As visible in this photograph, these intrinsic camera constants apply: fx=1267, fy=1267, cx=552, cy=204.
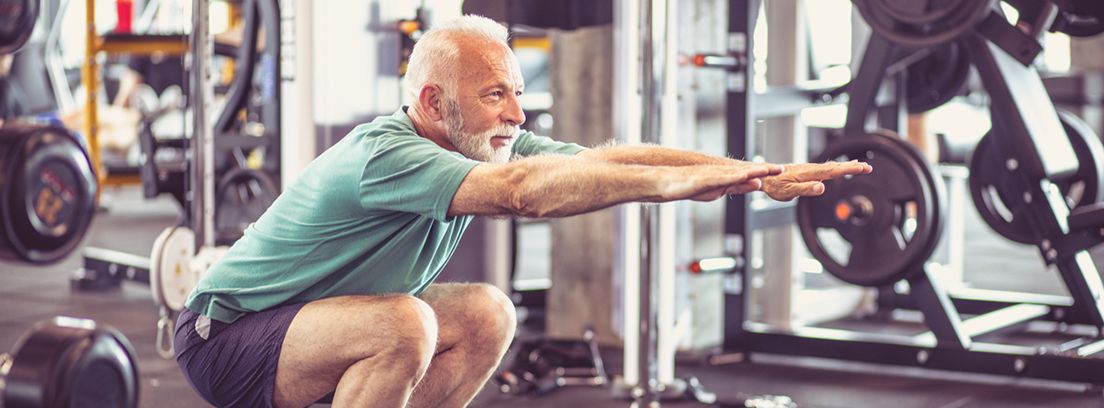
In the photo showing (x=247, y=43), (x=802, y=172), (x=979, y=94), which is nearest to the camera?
(x=802, y=172)

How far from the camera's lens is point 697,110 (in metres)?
3.85

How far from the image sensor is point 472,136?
2.07 metres

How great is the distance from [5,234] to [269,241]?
0.68 metres

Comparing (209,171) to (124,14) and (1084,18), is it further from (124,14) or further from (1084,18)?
(124,14)

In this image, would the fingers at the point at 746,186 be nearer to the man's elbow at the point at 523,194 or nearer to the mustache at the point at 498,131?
the man's elbow at the point at 523,194

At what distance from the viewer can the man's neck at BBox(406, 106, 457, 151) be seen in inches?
83.0

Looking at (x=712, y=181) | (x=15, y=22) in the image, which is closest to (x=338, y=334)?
(x=712, y=181)

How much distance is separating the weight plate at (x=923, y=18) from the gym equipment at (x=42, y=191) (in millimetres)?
2076

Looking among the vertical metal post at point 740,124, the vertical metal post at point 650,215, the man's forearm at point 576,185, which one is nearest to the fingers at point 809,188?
the man's forearm at point 576,185

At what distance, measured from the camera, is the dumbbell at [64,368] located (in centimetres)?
170

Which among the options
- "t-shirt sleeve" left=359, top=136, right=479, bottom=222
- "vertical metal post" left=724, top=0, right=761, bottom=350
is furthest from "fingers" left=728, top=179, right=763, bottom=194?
"vertical metal post" left=724, top=0, right=761, bottom=350

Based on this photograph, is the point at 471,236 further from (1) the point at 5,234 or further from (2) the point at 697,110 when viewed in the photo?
(1) the point at 5,234

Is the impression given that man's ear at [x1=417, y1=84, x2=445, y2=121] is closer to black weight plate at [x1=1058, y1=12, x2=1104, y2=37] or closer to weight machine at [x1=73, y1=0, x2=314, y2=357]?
weight machine at [x1=73, y1=0, x2=314, y2=357]

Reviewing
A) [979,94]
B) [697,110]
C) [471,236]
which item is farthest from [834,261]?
[979,94]
